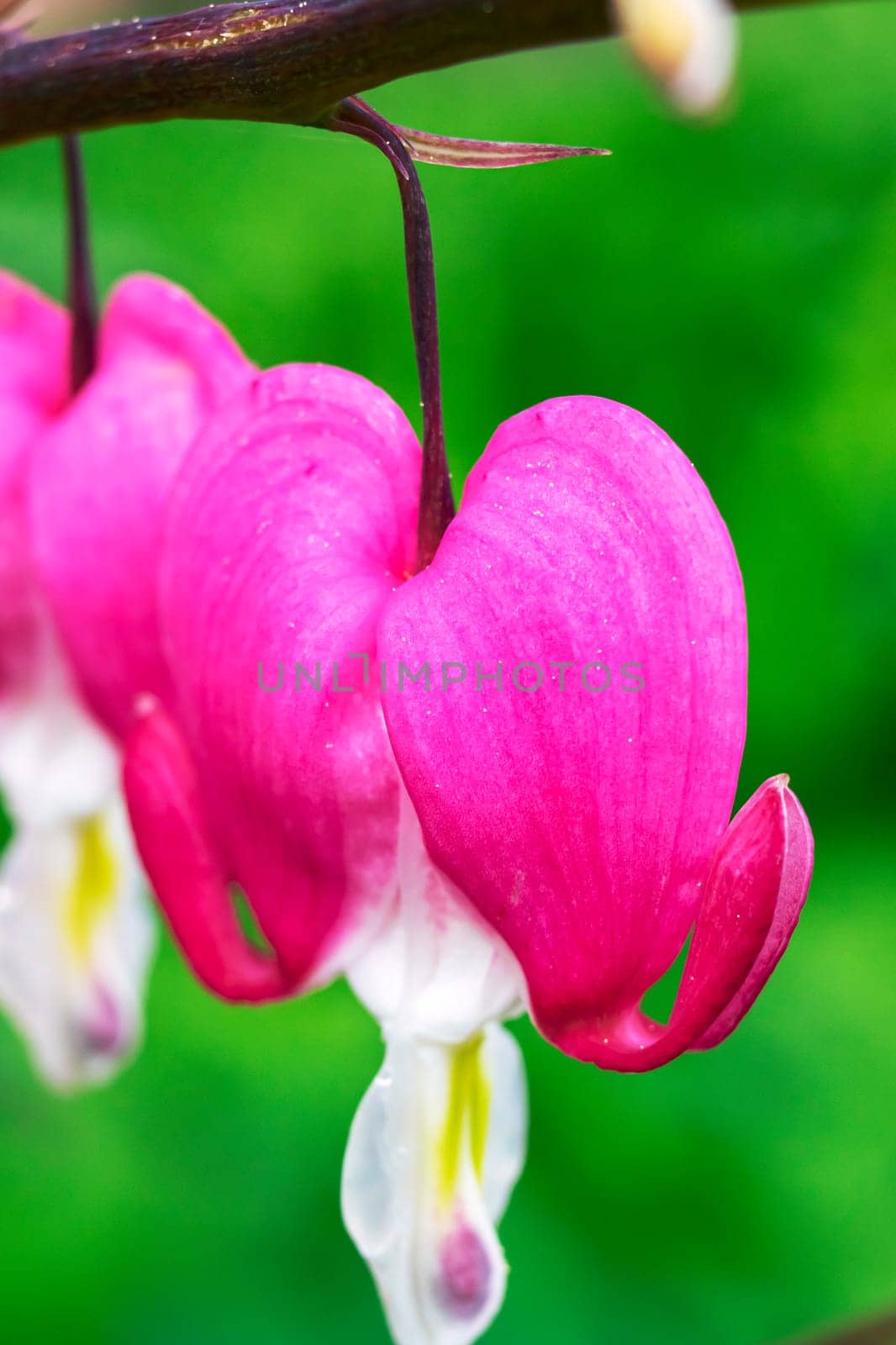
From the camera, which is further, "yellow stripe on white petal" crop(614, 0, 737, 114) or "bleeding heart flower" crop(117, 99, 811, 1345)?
"bleeding heart flower" crop(117, 99, 811, 1345)

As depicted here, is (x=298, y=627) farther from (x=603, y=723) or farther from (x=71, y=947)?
(x=71, y=947)

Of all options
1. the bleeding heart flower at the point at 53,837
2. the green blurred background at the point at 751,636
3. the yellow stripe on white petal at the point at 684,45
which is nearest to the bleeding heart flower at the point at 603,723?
the yellow stripe on white petal at the point at 684,45

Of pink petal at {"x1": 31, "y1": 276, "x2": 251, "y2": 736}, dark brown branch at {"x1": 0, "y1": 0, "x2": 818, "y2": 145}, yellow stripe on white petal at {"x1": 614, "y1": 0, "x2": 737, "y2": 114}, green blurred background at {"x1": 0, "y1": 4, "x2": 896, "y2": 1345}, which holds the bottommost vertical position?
green blurred background at {"x1": 0, "y1": 4, "x2": 896, "y2": 1345}

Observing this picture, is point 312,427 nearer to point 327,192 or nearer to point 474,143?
point 474,143

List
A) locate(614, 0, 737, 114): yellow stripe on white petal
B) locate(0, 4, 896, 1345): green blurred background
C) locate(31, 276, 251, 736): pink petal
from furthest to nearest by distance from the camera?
locate(0, 4, 896, 1345): green blurred background → locate(31, 276, 251, 736): pink petal → locate(614, 0, 737, 114): yellow stripe on white petal

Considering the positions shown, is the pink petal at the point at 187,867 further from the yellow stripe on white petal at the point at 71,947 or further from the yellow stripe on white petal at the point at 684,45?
the yellow stripe on white petal at the point at 684,45

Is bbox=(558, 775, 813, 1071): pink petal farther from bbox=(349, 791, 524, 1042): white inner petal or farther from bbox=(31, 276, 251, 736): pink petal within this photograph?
bbox=(31, 276, 251, 736): pink petal

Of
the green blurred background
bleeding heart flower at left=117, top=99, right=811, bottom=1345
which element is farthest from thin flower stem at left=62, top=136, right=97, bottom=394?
the green blurred background
